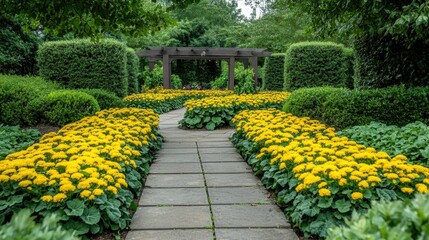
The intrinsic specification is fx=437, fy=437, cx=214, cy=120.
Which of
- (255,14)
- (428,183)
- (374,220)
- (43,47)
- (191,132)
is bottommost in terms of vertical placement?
(191,132)

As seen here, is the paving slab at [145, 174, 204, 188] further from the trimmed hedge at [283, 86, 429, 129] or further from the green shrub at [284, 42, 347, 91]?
the green shrub at [284, 42, 347, 91]

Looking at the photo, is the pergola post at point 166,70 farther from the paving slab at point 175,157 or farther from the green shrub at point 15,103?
the paving slab at point 175,157

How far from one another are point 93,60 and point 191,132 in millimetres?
4808

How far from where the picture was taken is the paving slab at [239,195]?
4277 millimetres

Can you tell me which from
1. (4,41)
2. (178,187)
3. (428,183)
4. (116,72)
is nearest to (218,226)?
(178,187)

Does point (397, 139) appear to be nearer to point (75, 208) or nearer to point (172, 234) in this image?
point (172, 234)

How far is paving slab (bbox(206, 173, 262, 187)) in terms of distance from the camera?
4.92 metres

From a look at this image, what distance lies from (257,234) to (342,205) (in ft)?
2.26

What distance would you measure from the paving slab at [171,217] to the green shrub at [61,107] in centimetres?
494

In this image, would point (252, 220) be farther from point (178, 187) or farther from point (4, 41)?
point (4, 41)

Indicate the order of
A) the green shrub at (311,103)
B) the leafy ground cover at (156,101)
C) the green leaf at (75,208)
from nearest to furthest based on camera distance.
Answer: the green leaf at (75,208) < the green shrub at (311,103) < the leafy ground cover at (156,101)

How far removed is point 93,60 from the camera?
12.4 m

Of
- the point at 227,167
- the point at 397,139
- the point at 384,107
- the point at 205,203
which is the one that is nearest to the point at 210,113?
the point at 384,107

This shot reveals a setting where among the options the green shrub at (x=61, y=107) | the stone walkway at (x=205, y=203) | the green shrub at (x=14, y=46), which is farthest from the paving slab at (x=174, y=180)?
the green shrub at (x=14, y=46)
